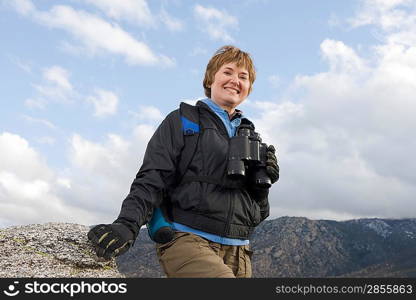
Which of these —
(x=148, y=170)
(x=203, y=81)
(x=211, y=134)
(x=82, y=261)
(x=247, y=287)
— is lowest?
(x=247, y=287)

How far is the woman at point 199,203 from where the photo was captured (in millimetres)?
4707

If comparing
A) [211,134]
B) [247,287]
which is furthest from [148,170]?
[247,287]

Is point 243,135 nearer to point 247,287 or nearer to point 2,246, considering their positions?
point 247,287

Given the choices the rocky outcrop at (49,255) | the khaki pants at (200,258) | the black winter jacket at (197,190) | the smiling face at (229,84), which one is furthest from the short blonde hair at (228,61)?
the rocky outcrop at (49,255)

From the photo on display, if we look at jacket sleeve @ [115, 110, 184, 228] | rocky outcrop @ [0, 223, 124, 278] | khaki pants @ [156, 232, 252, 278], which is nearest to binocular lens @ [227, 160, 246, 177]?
jacket sleeve @ [115, 110, 184, 228]

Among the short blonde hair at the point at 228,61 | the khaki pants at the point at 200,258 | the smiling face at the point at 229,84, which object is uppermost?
the short blonde hair at the point at 228,61

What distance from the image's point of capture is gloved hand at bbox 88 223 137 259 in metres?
4.38

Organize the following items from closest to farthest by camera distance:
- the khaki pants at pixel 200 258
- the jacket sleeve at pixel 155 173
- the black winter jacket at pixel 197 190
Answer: the khaki pants at pixel 200 258, the jacket sleeve at pixel 155 173, the black winter jacket at pixel 197 190

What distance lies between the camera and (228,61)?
586 cm

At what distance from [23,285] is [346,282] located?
3304mm

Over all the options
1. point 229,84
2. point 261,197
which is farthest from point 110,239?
point 229,84

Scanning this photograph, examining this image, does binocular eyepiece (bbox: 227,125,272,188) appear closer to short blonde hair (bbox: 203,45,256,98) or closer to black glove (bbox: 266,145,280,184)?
black glove (bbox: 266,145,280,184)

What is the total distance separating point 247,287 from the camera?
4.33 metres

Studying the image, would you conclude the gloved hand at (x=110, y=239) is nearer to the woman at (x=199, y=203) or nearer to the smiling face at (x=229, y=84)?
the woman at (x=199, y=203)
